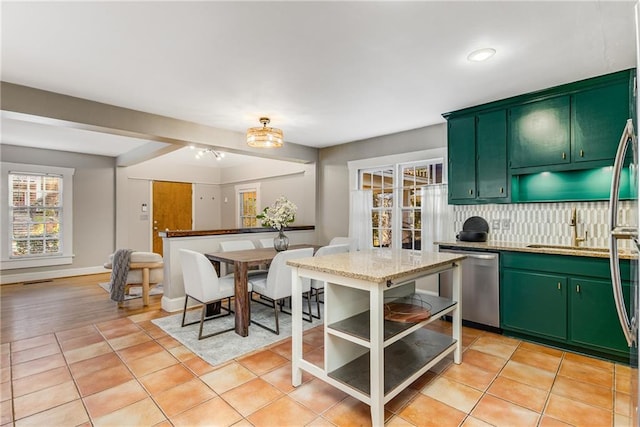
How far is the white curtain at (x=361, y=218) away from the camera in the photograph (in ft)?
16.0

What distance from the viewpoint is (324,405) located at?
80.1 inches

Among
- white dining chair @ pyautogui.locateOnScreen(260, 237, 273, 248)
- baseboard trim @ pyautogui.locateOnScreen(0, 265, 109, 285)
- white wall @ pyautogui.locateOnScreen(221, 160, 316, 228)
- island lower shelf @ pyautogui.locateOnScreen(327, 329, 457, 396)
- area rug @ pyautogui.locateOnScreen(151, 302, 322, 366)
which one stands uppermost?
white wall @ pyautogui.locateOnScreen(221, 160, 316, 228)

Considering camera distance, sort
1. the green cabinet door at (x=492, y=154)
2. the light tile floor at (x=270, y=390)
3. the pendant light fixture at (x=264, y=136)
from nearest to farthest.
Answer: the light tile floor at (x=270, y=390)
the green cabinet door at (x=492, y=154)
the pendant light fixture at (x=264, y=136)

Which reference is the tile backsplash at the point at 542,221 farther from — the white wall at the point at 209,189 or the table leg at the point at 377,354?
the white wall at the point at 209,189

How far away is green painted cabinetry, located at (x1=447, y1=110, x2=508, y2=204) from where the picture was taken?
3387 mm

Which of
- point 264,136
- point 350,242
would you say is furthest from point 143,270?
point 350,242

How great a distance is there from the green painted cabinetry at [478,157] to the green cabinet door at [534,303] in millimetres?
917

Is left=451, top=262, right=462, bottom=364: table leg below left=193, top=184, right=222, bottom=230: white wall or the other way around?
below

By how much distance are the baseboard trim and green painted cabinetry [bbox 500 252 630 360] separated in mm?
7083

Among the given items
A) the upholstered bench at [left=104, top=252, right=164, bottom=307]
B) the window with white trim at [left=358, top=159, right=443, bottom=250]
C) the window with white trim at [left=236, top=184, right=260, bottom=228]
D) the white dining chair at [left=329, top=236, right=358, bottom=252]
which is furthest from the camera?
A: the window with white trim at [left=236, top=184, right=260, bottom=228]

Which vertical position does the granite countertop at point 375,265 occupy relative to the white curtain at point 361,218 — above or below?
below

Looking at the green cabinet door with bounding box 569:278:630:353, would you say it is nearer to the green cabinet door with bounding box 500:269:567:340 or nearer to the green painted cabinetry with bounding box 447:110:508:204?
the green cabinet door with bounding box 500:269:567:340

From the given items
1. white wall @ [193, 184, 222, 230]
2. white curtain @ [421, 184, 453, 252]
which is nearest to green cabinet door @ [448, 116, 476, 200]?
white curtain @ [421, 184, 453, 252]

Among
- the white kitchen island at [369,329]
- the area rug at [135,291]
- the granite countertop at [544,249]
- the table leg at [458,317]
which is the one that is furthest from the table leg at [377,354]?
the area rug at [135,291]
